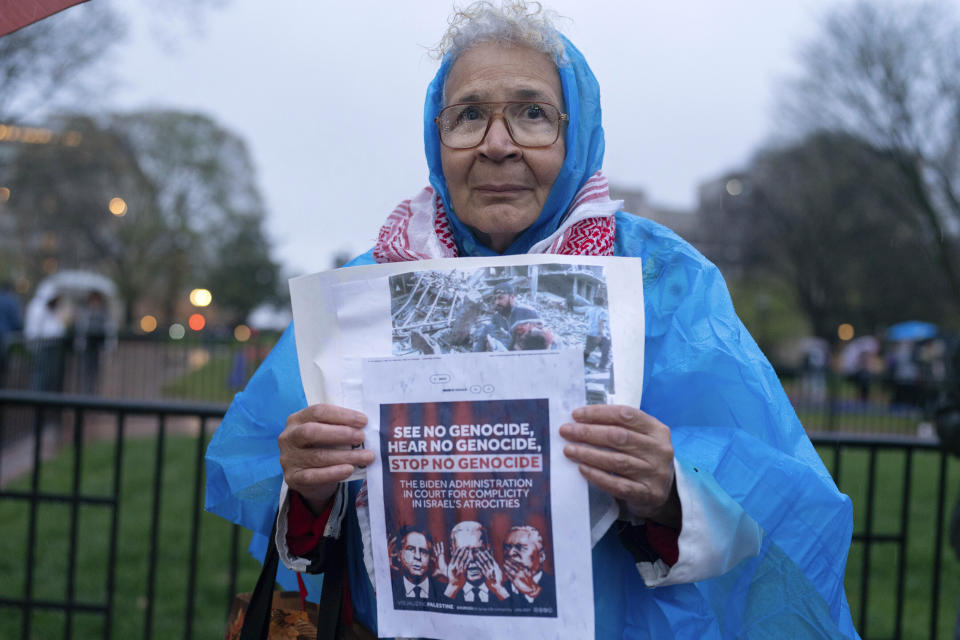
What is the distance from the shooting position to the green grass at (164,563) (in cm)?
403

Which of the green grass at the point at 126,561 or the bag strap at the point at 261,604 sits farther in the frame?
the green grass at the point at 126,561

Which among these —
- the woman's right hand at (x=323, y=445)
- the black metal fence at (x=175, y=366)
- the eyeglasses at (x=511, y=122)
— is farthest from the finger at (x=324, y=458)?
the black metal fence at (x=175, y=366)

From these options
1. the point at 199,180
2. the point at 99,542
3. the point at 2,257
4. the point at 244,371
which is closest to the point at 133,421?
the point at 244,371

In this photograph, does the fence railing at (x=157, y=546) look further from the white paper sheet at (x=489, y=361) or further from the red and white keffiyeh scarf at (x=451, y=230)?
the white paper sheet at (x=489, y=361)

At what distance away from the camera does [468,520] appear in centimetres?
125

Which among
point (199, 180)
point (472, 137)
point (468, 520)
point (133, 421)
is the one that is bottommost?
point (133, 421)

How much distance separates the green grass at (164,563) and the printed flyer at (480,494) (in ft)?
7.01

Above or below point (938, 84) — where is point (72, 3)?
below

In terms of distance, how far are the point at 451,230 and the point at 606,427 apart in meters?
0.65

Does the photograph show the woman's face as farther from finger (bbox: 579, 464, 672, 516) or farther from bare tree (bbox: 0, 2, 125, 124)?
bare tree (bbox: 0, 2, 125, 124)

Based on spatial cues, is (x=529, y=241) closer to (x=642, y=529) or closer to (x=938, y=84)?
(x=642, y=529)

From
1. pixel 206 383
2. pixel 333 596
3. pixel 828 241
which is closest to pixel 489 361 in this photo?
pixel 333 596

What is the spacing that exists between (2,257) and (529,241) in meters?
34.9

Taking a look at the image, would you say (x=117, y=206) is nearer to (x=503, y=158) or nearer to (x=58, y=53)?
(x=58, y=53)
